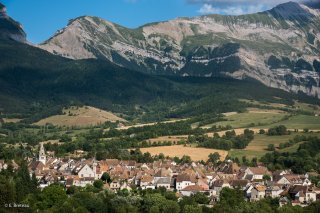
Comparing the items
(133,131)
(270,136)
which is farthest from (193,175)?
(133,131)

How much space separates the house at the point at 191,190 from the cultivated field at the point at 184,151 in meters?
38.4

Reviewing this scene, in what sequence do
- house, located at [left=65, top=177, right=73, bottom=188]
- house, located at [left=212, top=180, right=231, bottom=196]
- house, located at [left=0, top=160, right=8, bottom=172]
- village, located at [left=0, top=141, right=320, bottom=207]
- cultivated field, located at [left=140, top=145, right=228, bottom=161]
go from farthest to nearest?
cultivated field, located at [left=140, top=145, right=228, bottom=161] → house, located at [left=0, top=160, right=8, bottom=172] → house, located at [left=65, top=177, right=73, bottom=188] → house, located at [left=212, top=180, right=231, bottom=196] → village, located at [left=0, top=141, right=320, bottom=207]

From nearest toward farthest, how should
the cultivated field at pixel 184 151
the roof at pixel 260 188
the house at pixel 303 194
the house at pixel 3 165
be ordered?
the house at pixel 303 194 → the roof at pixel 260 188 → the house at pixel 3 165 → the cultivated field at pixel 184 151

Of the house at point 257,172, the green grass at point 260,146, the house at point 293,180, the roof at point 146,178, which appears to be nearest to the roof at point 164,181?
the roof at point 146,178

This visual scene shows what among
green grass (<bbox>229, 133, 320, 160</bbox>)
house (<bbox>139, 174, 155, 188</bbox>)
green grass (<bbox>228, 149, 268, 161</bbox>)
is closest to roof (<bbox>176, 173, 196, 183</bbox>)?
house (<bbox>139, 174, 155, 188</bbox>)

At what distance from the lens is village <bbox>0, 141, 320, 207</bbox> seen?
107 m

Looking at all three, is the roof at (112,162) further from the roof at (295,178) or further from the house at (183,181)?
the roof at (295,178)

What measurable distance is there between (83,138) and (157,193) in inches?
3054

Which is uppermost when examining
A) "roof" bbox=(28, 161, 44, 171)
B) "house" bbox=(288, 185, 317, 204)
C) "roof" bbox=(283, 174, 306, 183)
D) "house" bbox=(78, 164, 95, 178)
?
"roof" bbox=(28, 161, 44, 171)

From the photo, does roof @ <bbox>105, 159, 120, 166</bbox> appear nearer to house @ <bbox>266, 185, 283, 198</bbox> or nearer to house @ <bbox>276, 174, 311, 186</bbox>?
house @ <bbox>276, 174, 311, 186</bbox>

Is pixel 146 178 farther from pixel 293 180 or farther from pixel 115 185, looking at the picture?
pixel 293 180

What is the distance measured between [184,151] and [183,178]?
41436mm

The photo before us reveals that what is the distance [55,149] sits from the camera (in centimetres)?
15625

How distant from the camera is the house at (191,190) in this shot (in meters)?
107
